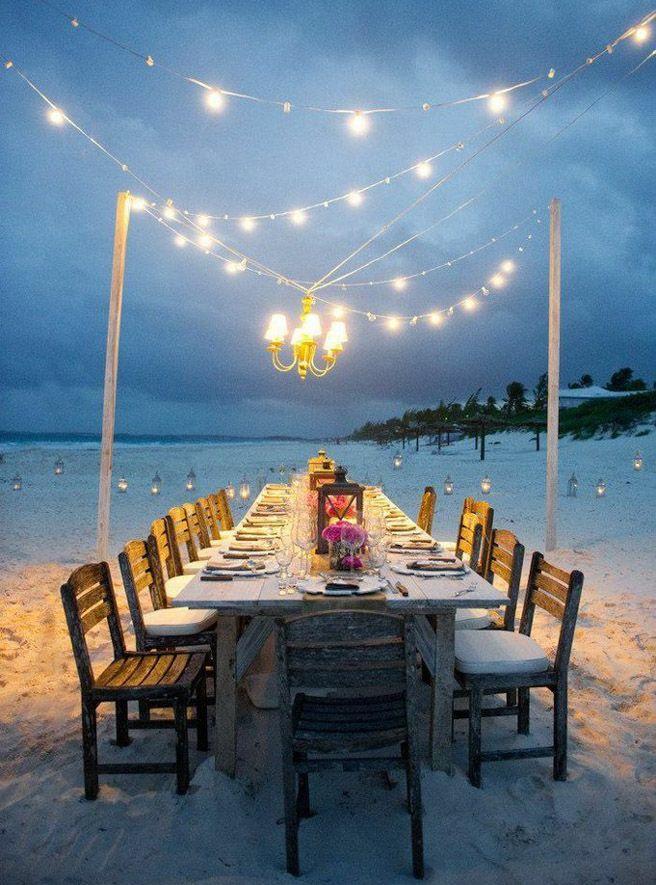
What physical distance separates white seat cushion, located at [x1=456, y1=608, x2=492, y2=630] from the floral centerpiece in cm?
68

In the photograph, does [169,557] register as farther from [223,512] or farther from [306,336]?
[306,336]

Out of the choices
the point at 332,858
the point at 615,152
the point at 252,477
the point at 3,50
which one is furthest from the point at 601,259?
the point at 332,858

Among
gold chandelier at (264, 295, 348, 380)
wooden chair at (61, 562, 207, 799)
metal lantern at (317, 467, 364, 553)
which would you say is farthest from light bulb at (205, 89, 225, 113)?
wooden chair at (61, 562, 207, 799)

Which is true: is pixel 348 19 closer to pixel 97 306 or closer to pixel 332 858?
pixel 332 858

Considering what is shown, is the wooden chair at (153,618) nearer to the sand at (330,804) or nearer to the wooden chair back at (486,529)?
the sand at (330,804)

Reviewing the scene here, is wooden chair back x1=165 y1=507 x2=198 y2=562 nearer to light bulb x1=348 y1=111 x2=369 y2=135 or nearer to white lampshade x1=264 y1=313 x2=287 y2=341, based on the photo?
white lampshade x1=264 y1=313 x2=287 y2=341

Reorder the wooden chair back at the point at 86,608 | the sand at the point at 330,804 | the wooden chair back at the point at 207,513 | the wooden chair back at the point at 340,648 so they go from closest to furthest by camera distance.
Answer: the wooden chair back at the point at 340,648
the sand at the point at 330,804
the wooden chair back at the point at 86,608
the wooden chair back at the point at 207,513

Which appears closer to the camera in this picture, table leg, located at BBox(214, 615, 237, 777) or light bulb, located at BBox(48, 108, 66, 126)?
table leg, located at BBox(214, 615, 237, 777)

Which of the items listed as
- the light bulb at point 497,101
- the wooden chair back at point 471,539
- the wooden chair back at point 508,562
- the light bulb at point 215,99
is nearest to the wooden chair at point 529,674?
the wooden chair back at point 508,562

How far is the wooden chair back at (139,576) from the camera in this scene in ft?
8.50

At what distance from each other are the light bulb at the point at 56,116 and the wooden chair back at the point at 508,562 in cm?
448

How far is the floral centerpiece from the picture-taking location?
99.3 inches

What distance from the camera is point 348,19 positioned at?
557 cm

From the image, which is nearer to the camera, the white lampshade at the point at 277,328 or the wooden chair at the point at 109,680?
the wooden chair at the point at 109,680
